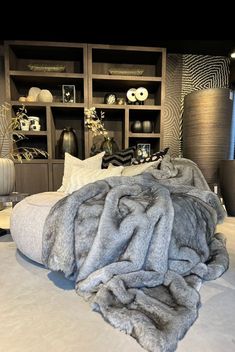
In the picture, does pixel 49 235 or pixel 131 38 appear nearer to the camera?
pixel 49 235

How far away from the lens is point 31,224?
1360 millimetres

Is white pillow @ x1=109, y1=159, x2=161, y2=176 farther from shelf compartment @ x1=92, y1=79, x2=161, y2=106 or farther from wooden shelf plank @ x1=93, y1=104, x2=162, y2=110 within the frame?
shelf compartment @ x1=92, y1=79, x2=161, y2=106

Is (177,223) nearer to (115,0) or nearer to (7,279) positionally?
(7,279)

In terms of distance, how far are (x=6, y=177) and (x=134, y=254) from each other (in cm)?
143

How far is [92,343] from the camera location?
2.66 feet

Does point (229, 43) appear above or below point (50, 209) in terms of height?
above

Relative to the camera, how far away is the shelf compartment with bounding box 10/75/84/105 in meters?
3.12

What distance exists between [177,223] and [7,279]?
1009 millimetres

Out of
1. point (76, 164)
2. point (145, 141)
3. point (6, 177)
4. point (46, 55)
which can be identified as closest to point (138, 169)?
point (76, 164)

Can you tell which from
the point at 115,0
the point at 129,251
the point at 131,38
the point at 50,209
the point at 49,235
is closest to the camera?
the point at 129,251

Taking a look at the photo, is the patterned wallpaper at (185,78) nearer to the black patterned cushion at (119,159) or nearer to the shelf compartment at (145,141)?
the shelf compartment at (145,141)

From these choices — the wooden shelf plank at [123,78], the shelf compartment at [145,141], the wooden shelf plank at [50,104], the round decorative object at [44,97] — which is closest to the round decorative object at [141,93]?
the wooden shelf plank at [123,78]

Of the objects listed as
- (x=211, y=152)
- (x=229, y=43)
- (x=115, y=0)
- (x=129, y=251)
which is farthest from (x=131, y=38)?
(x=129, y=251)

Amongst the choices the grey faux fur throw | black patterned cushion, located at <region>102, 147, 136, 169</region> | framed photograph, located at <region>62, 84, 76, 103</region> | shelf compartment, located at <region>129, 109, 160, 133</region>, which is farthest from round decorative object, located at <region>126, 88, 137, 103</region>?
the grey faux fur throw
